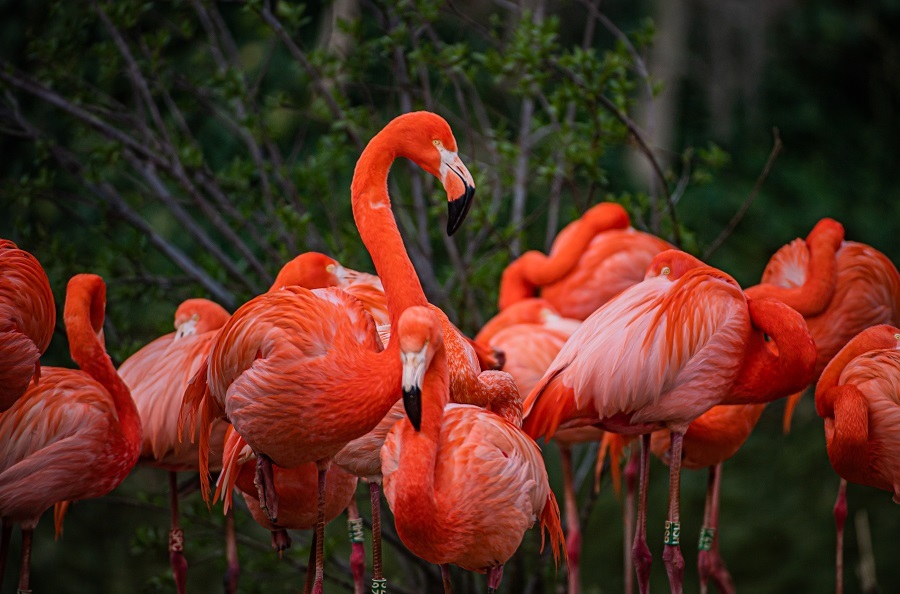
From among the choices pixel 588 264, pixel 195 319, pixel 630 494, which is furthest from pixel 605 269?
pixel 195 319

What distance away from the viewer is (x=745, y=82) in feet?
34.1

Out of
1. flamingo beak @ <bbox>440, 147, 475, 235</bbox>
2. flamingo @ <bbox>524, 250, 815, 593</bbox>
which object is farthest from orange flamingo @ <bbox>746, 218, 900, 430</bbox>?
flamingo beak @ <bbox>440, 147, 475, 235</bbox>

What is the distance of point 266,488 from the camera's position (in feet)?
10.7

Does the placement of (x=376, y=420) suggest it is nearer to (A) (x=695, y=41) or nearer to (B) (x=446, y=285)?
(B) (x=446, y=285)

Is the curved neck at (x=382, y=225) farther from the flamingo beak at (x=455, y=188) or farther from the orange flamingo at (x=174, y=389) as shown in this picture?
the orange flamingo at (x=174, y=389)

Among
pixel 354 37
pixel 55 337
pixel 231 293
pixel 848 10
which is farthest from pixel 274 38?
pixel 848 10

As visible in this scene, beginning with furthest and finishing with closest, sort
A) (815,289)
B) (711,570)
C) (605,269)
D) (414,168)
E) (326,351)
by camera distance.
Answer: (414,168)
(605,269)
(711,570)
(815,289)
(326,351)

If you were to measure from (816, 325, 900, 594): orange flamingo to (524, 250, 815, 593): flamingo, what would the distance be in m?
0.14

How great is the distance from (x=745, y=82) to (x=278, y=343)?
27.6ft

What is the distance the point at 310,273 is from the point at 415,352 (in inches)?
49.7

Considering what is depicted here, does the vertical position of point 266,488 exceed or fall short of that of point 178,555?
it exceeds it

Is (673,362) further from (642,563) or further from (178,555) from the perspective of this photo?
(178,555)

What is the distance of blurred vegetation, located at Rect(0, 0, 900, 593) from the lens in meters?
4.73

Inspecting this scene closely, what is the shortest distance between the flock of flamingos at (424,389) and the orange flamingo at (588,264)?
0.49 metres
